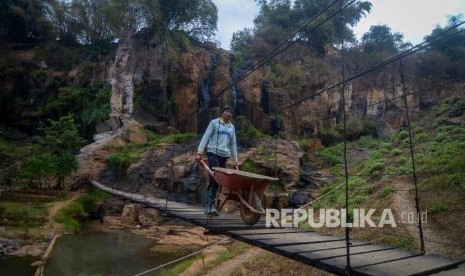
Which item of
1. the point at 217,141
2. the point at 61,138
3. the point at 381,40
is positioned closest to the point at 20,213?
the point at 61,138

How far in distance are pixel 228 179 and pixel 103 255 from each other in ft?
21.6

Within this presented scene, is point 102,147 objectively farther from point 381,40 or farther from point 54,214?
point 381,40

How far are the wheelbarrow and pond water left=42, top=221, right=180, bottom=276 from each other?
4430 millimetres

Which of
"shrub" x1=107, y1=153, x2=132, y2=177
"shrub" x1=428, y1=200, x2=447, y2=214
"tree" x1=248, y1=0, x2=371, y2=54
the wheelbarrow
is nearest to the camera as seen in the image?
the wheelbarrow

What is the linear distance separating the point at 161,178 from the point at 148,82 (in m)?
9.09

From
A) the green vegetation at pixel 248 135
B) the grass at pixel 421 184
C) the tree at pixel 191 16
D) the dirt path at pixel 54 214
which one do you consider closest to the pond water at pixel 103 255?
the dirt path at pixel 54 214

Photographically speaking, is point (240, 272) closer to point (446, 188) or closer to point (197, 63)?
point (446, 188)

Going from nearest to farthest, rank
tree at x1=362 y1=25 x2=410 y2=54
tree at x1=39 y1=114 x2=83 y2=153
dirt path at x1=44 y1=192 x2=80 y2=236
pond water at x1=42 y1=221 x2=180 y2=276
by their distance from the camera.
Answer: pond water at x1=42 y1=221 x2=180 y2=276
dirt path at x1=44 y1=192 x2=80 y2=236
tree at x1=39 y1=114 x2=83 y2=153
tree at x1=362 y1=25 x2=410 y2=54

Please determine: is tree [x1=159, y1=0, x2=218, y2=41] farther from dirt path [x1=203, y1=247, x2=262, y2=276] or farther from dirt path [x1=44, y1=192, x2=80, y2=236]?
dirt path [x1=203, y1=247, x2=262, y2=276]

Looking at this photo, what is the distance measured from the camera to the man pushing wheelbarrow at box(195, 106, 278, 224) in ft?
11.0

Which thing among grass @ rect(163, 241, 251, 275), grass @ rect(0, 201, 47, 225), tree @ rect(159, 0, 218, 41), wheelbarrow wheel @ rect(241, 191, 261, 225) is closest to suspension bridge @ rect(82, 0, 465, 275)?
wheelbarrow wheel @ rect(241, 191, 261, 225)

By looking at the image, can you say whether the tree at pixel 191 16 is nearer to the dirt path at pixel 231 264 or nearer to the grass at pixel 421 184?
the grass at pixel 421 184

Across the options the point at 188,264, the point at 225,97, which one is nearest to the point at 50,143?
the point at 225,97

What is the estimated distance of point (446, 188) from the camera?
638cm
